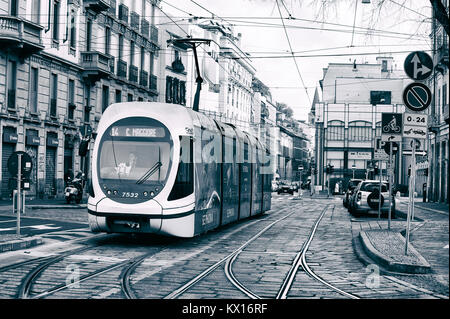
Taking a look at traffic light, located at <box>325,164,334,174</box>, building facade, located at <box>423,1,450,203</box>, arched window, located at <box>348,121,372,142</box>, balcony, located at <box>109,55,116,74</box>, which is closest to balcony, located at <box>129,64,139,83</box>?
balcony, located at <box>109,55,116,74</box>

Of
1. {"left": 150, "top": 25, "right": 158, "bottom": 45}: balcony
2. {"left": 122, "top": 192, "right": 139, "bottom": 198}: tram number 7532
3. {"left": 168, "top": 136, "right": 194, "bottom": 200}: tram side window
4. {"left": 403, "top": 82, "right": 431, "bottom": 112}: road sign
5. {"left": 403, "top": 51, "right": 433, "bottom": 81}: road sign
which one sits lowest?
{"left": 122, "top": 192, "right": 139, "bottom": 198}: tram number 7532

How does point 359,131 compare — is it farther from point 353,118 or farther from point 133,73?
point 133,73

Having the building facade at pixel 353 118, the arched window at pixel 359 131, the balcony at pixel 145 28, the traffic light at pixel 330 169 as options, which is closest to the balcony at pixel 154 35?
the balcony at pixel 145 28

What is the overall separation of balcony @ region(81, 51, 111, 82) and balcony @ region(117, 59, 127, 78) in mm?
1905

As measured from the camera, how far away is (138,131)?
13.7 metres

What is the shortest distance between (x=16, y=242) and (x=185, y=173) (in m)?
3.42

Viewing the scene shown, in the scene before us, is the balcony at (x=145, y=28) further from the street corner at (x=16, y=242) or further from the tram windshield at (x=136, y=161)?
the street corner at (x=16, y=242)

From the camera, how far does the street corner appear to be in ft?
41.9

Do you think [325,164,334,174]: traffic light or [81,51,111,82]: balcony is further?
[325,164,334,174]: traffic light

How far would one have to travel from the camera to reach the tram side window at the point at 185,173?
13.5 metres

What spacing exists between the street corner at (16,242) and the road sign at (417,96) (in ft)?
24.3

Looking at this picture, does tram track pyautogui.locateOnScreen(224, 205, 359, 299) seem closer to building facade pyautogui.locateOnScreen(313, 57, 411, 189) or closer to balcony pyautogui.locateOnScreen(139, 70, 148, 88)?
building facade pyautogui.locateOnScreen(313, 57, 411, 189)

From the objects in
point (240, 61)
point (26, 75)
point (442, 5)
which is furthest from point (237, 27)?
point (26, 75)
